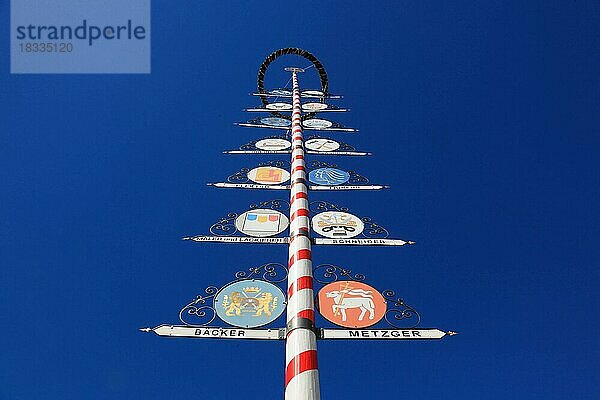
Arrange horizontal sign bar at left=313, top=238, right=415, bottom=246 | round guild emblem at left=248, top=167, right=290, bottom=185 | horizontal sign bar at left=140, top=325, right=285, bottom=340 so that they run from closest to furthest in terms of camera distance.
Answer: horizontal sign bar at left=140, top=325, right=285, bottom=340
horizontal sign bar at left=313, top=238, right=415, bottom=246
round guild emblem at left=248, top=167, right=290, bottom=185

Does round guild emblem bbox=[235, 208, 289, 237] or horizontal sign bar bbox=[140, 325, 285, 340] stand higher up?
round guild emblem bbox=[235, 208, 289, 237]

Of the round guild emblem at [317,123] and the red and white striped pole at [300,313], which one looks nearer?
the red and white striped pole at [300,313]

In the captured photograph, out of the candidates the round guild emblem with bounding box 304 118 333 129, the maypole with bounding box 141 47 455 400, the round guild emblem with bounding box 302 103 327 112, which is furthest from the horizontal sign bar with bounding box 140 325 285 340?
the round guild emblem with bounding box 302 103 327 112

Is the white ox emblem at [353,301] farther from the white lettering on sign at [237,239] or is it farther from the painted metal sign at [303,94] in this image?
the painted metal sign at [303,94]

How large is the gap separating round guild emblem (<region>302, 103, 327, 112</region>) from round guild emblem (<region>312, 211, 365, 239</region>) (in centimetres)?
514

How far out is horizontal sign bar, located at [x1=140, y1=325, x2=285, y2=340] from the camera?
3.78 m

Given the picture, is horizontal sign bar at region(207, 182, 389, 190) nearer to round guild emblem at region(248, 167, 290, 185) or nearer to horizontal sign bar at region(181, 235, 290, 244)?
round guild emblem at region(248, 167, 290, 185)

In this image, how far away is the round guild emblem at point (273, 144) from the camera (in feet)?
28.1

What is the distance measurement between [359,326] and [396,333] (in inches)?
13.2

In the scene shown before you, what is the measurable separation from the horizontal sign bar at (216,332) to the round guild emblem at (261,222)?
1.71 meters

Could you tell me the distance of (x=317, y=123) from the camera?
9938 mm

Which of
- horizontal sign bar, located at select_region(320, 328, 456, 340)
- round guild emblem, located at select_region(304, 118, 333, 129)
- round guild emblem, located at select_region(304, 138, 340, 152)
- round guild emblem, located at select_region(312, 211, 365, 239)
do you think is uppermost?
round guild emblem, located at select_region(304, 118, 333, 129)

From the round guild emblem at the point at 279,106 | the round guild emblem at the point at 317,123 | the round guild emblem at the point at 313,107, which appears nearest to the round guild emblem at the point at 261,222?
the round guild emblem at the point at 317,123

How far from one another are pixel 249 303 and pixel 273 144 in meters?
4.81
